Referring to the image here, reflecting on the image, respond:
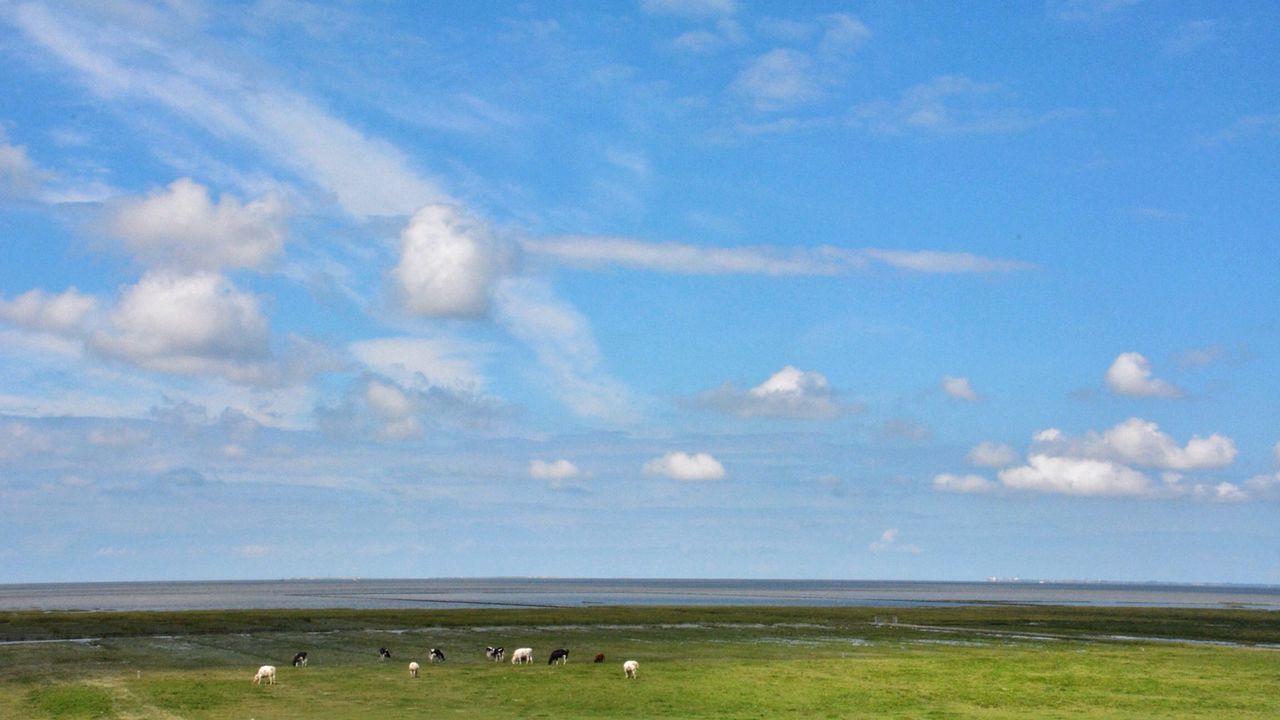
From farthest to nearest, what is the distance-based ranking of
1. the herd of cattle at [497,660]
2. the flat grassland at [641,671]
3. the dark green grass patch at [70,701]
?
the herd of cattle at [497,660] < the flat grassland at [641,671] < the dark green grass patch at [70,701]

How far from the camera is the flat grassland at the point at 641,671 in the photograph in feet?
139

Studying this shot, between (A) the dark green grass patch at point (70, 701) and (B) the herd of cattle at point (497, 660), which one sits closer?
(A) the dark green grass patch at point (70, 701)

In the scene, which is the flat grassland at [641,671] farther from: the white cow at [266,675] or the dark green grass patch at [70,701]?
the white cow at [266,675]

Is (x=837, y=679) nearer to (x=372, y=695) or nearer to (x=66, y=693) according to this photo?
(x=372, y=695)

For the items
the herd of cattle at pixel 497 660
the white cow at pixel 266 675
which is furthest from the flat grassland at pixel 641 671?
the white cow at pixel 266 675

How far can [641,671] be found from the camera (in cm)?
5500

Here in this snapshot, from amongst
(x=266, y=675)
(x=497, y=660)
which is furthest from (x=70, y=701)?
(x=497, y=660)

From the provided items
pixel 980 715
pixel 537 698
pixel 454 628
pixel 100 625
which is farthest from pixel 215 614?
pixel 980 715

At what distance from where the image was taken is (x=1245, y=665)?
61938mm

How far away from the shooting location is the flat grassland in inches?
1665

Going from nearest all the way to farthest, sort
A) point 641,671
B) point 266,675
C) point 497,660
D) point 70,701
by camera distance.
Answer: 1. point 70,701
2. point 266,675
3. point 641,671
4. point 497,660

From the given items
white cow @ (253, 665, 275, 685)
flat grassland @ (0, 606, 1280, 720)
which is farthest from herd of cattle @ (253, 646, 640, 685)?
flat grassland @ (0, 606, 1280, 720)

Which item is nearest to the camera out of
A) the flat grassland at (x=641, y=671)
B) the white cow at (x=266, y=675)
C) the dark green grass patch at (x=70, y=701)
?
the dark green grass patch at (x=70, y=701)

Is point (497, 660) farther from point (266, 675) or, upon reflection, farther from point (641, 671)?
point (266, 675)
